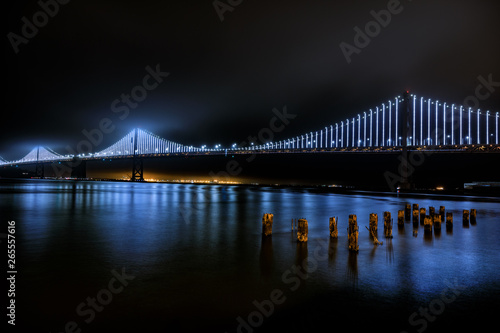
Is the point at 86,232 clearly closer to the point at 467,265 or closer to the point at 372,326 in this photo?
the point at 372,326

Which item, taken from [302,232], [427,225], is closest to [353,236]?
[302,232]

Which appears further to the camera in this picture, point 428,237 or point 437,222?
point 437,222

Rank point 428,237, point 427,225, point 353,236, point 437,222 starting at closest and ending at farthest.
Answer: point 353,236 < point 428,237 < point 427,225 < point 437,222

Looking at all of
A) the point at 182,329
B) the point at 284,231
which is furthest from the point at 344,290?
the point at 284,231

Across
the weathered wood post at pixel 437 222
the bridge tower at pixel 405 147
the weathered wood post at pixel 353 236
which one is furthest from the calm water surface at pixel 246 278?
the bridge tower at pixel 405 147

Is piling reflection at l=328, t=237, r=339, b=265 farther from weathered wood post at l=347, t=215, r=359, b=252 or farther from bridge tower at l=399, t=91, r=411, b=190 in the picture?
bridge tower at l=399, t=91, r=411, b=190

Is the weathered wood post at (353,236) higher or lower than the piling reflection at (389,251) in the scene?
higher

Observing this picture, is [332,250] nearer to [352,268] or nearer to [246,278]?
[352,268]

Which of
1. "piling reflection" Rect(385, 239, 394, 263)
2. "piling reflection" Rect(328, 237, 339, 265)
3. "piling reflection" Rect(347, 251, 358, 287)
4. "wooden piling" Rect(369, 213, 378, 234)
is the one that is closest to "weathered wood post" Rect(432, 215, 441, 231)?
"piling reflection" Rect(385, 239, 394, 263)

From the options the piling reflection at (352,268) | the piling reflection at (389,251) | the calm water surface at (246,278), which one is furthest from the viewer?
the piling reflection at (389,251)

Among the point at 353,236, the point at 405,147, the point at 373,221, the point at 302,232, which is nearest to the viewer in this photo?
the point at 353,236

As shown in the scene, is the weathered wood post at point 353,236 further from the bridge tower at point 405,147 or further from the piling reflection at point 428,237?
the bridge tower at point 405,147
